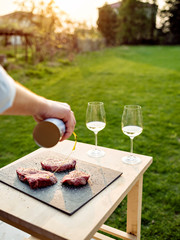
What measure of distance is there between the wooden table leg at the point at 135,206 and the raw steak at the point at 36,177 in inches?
25.7

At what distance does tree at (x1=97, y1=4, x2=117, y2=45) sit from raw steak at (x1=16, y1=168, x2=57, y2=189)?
2436 centimetres

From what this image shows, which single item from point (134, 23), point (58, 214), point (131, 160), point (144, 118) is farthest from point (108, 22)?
point (58, 214)

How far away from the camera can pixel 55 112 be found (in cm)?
122

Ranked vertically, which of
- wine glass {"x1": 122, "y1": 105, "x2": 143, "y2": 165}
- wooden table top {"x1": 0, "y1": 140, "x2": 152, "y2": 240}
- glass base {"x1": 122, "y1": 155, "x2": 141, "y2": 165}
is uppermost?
wine glass {"x1": 122, "y1": 105, "x2": 143, "y2": 165}

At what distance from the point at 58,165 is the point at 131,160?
0.51m

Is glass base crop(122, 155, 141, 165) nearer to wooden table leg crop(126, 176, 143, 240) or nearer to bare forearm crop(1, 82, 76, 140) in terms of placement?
wooden table leg crop(126, 176, 143, 240)

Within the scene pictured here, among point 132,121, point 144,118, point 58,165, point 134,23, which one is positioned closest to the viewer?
point 58,165

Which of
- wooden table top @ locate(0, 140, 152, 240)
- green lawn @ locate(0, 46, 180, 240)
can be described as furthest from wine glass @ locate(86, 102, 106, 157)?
green lawn @ locate(0, 46, 180, 240)

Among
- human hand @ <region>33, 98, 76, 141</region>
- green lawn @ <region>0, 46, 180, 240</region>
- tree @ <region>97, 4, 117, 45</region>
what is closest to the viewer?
human hand @ <region>33, 98, 76, 141</region>

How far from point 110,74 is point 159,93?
3228 mm

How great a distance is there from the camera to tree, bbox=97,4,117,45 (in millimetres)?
24625

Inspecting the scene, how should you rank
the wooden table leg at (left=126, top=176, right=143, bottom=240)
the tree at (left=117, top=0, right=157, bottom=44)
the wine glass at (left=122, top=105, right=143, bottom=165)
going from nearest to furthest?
the wine glass at (left=122, top=105, right=143, bottom=165)
the wooden table leg at (left=126, top=176, right=143, bottom=240)
the tree at (left=117, top=0, right=157, bottom=44)

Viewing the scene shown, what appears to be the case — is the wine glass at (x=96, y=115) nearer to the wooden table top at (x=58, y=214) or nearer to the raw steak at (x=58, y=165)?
the raw steak at (x=58, y=165)

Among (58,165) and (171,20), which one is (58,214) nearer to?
(58,165)
